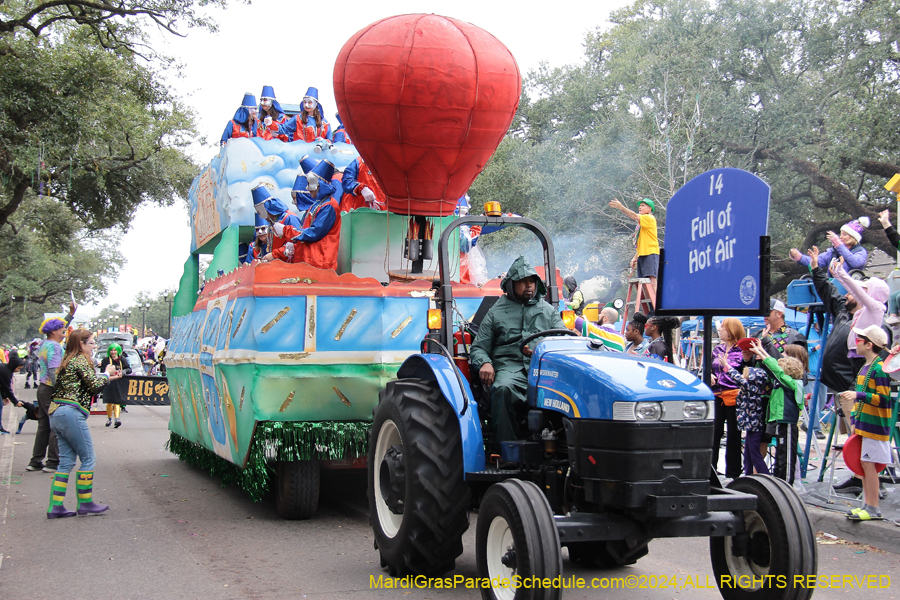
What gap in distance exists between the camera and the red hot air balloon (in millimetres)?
6836

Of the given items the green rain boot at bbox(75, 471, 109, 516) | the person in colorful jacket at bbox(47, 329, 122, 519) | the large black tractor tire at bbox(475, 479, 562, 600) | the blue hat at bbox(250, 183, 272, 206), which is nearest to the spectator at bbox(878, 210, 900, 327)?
the large black tractor tire at bbox(475, 479, 562, 600)

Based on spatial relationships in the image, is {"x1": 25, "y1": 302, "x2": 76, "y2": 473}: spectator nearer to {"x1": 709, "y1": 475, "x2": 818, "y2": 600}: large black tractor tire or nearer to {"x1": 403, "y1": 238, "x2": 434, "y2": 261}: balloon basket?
{"x1": 403, "y1": 238, "x2": 434, "y2": 261}: balloon basket

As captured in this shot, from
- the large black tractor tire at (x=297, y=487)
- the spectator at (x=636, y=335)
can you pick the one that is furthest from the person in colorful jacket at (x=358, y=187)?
the spectator at (x=636, y=335)

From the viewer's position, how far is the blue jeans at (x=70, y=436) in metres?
7.37

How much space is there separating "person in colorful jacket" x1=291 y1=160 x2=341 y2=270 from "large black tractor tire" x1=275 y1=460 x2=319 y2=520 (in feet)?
6.74

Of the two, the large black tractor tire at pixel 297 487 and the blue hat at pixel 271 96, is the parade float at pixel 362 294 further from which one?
the blue hat at pixel 271 96

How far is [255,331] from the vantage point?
22.3ft

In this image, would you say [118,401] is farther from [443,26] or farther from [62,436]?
[443,26]

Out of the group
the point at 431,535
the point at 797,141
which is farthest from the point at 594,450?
the point at 797,141

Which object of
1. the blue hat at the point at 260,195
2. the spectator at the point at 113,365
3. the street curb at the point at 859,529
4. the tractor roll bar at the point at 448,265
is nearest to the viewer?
the tractor roll bar at the point at 448,265

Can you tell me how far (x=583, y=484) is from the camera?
4.20 m

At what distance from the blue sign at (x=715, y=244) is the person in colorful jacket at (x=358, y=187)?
144 inches

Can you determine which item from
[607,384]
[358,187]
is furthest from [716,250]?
[358,187]

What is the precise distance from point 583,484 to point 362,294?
336cm
